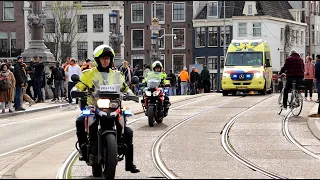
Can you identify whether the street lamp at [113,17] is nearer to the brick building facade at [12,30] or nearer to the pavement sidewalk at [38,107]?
the pavement sidewalk at [38,107]

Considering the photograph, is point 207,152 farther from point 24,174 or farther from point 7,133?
point 7,133

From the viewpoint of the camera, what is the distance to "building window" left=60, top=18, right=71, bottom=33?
57.9m

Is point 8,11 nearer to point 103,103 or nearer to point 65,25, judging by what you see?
point 65,25

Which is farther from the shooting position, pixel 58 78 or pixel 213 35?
pixel 213 35

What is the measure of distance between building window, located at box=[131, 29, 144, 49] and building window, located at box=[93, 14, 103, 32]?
10.2ft

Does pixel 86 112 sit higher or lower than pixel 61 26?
lower

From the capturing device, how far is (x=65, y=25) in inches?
2290

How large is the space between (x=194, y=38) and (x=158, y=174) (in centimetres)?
5612

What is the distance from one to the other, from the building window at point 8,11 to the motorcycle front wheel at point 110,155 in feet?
176

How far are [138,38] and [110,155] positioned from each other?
189ft

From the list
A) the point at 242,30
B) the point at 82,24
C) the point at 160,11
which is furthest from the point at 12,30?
the point at 242,30

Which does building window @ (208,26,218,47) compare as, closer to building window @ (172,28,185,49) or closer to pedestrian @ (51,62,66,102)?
building window @ (172,28,185,49)

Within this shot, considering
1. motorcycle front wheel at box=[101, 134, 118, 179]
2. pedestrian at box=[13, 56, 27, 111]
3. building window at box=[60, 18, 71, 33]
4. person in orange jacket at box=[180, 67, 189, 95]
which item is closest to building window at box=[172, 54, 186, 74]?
building window at box=[60, 18, 71, 33]

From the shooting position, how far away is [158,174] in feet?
31.6
